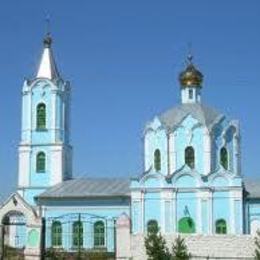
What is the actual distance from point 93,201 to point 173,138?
5685 millimetres

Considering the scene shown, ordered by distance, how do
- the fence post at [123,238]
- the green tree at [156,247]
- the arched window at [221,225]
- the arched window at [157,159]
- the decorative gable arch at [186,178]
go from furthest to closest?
the arched window at [157,159]
the decorative gable arch at [186,178]
the arched window at [221,225]
the fence post at [123,238]
the green tree at [156,247]

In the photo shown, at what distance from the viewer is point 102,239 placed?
36406mm

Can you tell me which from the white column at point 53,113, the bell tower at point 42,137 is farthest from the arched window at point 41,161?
the white column at point 53,113

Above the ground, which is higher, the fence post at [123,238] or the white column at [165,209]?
the white column at [165,209]

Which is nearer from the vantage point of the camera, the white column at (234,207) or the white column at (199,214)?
the white column at (234,207)

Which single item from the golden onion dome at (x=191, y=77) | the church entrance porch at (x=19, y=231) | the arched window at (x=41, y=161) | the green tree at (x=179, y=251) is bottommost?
the green tree at (x=179, y=251)

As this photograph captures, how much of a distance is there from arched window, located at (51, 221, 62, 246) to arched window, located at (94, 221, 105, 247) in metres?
1.91


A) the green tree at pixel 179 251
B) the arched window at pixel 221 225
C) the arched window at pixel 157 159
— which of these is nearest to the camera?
the green tree at pixel 179 251

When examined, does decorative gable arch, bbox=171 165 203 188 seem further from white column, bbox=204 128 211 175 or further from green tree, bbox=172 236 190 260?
green tree, bbox=172 236 190 260

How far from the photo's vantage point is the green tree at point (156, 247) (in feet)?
75.7

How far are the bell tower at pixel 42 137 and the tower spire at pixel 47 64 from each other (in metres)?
0.18

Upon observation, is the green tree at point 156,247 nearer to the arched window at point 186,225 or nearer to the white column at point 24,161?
the arched window at point 186,225

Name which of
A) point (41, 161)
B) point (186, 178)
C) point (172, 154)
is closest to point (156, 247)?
point (186, 178)

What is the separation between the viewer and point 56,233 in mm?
36906
